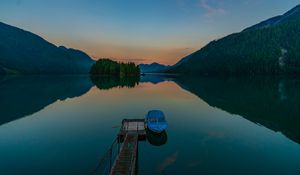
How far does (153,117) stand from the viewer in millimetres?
40250

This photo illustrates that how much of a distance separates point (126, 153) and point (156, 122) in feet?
42.3

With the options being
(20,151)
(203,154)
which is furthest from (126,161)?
(20,151)

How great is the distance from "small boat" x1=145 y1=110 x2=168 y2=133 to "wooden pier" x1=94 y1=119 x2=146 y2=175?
5.41ft

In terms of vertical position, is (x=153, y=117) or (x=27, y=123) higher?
(x=153, y=117)

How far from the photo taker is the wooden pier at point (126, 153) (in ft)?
74.2

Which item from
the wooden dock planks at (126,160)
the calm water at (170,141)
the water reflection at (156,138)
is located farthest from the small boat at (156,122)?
the wooden dock planks at (126,160)

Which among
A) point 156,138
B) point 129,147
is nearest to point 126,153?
point 129,147

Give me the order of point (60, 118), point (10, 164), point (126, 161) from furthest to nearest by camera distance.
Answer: point (60, 118) → point (10, 164) → point (126, 161)

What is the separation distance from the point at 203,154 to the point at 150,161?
792cm

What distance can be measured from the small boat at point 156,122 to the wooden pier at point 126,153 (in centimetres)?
165

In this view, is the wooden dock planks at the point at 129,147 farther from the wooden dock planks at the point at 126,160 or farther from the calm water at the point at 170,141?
the calm water at the point at 170,141

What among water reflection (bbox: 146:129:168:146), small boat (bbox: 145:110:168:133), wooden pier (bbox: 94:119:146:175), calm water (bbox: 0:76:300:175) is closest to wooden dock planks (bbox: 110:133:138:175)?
wooden pier (bbox: 94:119:146:175)

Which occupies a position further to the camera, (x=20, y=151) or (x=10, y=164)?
(x=20, y=151)

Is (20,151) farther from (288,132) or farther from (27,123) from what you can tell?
(288,132)
